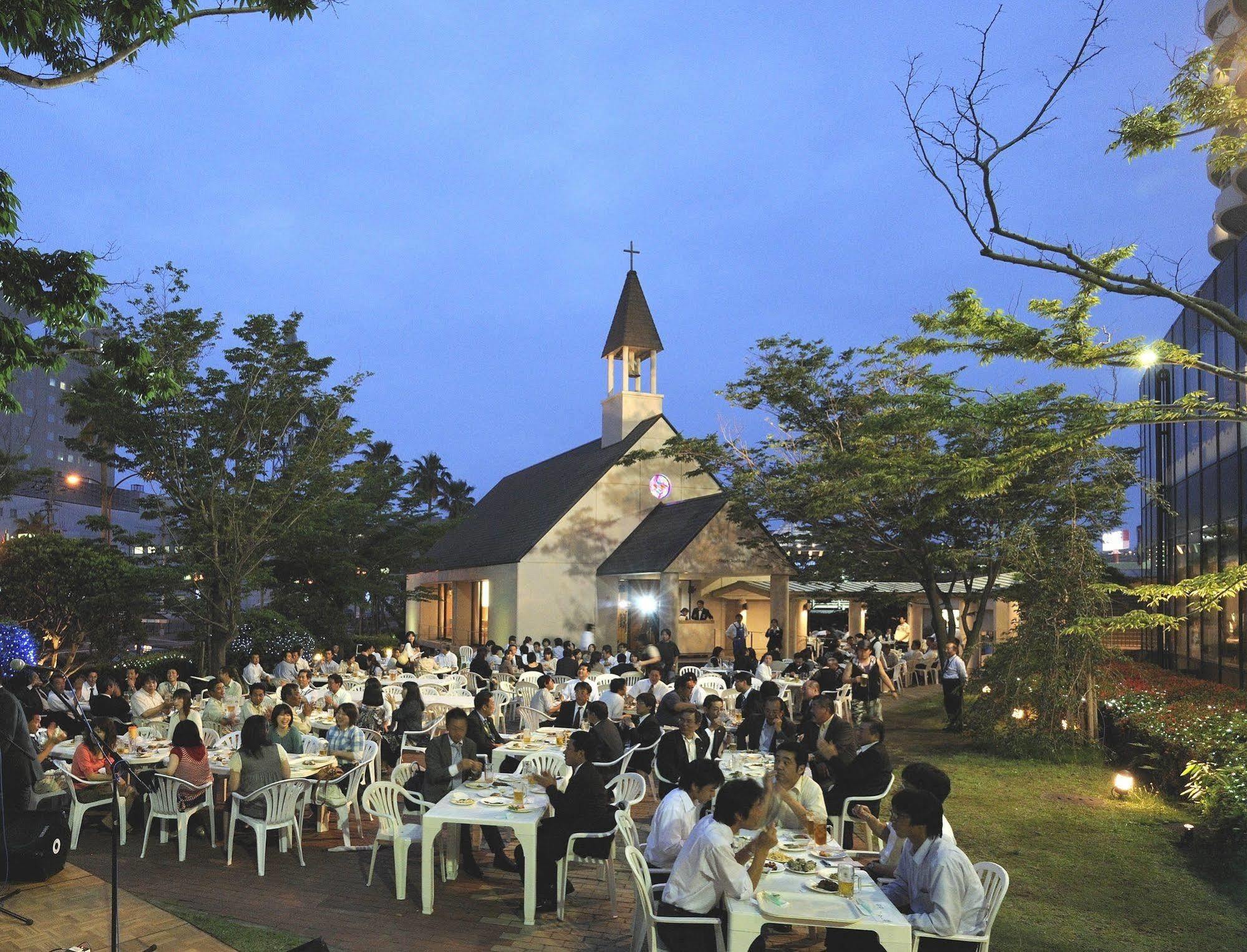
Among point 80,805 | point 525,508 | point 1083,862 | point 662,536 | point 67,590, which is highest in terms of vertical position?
point 525,508

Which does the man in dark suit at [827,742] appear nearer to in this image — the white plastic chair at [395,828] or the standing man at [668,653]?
the white plastic chair at [395,828]

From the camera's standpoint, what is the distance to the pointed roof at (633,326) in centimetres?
3256

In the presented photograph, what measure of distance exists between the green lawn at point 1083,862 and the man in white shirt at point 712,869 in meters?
2.72

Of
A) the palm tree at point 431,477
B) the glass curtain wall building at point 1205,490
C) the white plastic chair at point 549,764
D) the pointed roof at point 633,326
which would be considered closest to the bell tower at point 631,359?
the pointed roof at point 633,326

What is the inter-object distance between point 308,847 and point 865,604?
2645 cm

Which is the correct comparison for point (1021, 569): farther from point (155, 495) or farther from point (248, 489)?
point (155, 495)

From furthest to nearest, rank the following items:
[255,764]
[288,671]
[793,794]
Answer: [288,671], [255,764], [793,794]

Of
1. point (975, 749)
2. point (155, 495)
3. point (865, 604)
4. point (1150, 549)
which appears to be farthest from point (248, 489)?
point (1150, 549)

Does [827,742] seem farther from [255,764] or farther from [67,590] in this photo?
[67,590]

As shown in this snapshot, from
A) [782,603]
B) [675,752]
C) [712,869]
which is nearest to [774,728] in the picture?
[675,752]

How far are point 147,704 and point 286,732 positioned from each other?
3932 mm

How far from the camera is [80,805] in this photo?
30.0 feet

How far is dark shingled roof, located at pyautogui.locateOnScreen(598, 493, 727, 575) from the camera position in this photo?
25.7 m

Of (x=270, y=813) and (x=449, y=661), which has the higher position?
(x=270, y=813)
